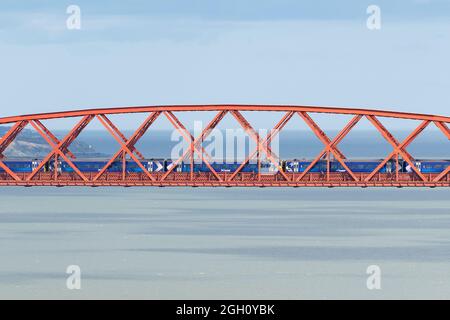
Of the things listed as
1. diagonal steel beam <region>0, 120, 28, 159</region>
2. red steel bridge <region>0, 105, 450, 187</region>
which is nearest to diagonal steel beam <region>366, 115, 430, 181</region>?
red steel bridge <region>0, 105, 450, 187</region>

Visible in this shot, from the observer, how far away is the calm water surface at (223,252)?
348ft

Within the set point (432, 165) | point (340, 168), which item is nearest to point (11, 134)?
point (340, 168)

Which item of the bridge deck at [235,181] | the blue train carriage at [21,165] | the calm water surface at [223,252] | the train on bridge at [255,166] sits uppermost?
the blue train carriage at [21,165]

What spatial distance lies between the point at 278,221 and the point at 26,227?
28022 mm

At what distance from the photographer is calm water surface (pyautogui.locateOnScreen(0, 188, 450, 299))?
348 feet

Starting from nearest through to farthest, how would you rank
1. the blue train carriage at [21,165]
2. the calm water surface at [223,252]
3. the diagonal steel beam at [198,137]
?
the calm water surface at [223,252] < the diagonal steel beam at [198,137] < the blue train carriage at [21,165]

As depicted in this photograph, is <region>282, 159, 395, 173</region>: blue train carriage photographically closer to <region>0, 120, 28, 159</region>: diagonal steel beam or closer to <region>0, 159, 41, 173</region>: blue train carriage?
<region>0, 120, 28, 159</region>: diagonal steel beam

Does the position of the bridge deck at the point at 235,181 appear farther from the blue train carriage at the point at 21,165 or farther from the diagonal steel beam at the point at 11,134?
the diagonal steel beam at the point at 11,134

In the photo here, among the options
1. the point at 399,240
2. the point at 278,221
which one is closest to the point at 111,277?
the point at 399,240

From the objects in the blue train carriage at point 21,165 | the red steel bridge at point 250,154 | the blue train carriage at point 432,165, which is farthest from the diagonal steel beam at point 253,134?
the blue train carriage at point 21,165

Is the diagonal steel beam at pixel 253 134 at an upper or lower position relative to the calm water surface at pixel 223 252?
upper

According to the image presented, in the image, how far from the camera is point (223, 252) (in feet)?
424

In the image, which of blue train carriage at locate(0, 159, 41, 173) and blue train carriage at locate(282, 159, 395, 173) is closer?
blue train carriage at locate(282, 159, 395, 173)

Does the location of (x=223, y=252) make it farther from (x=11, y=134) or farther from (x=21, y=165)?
(x=21, y=165)
